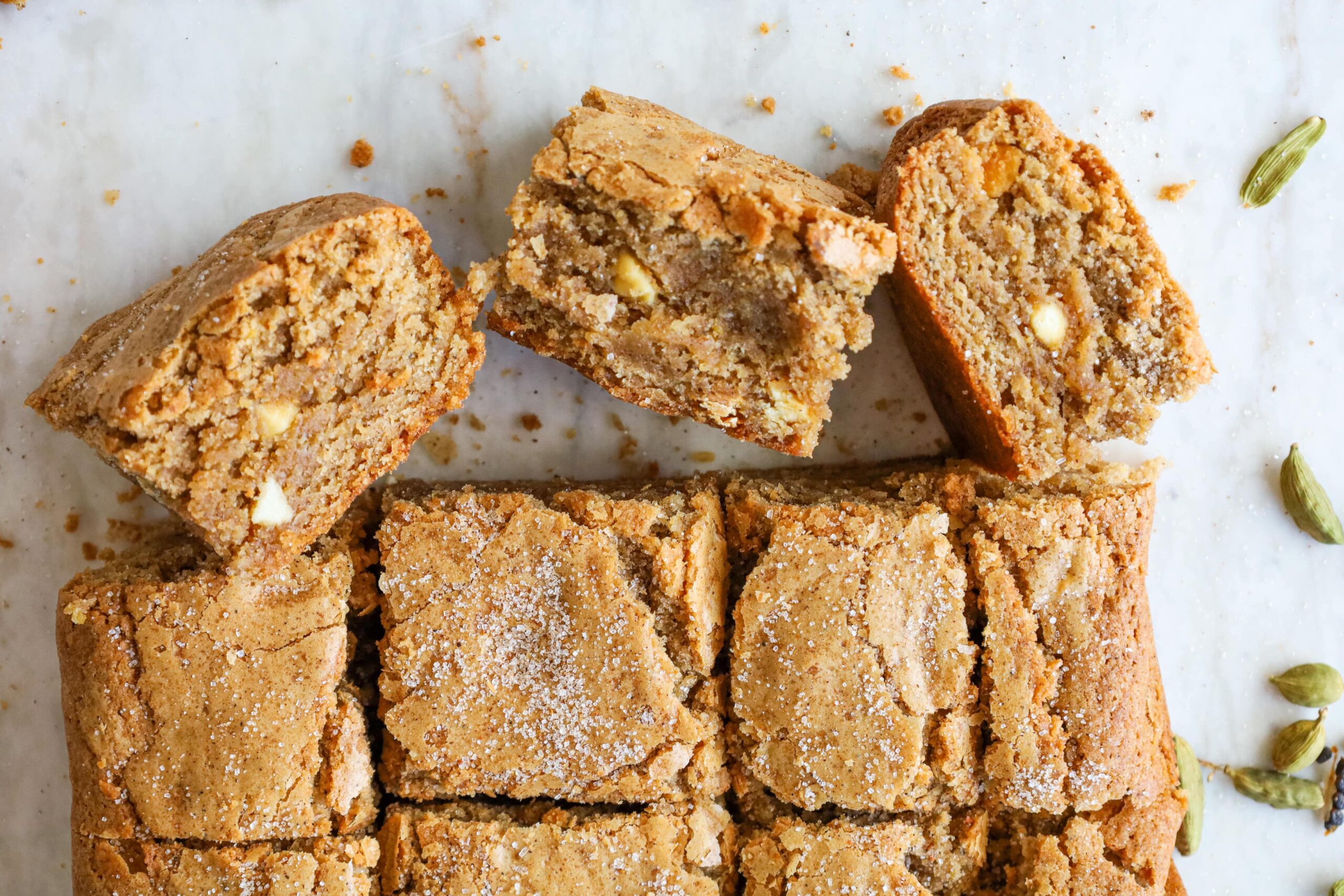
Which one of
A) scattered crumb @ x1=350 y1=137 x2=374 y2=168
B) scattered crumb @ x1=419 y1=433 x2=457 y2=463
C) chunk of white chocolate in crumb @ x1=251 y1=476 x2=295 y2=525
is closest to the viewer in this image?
chunk of white chocolate in crumb @ x1=251 y1=476 x2=295 y2=525

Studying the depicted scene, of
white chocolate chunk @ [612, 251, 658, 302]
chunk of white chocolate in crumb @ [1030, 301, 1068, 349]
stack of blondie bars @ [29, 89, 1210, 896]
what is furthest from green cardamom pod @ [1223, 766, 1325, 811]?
white chocolate chunk @ [612, 251, 658, 302]

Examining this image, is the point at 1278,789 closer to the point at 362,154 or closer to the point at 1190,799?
the point at 1190,799

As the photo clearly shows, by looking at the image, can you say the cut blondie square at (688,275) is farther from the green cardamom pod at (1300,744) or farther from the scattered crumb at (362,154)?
the green cardamom pod at (1300,744)

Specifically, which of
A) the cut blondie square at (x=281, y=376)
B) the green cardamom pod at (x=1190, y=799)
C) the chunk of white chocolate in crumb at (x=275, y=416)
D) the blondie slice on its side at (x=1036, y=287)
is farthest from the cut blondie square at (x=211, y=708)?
the green cardamom pod at (x=1190, y=799)

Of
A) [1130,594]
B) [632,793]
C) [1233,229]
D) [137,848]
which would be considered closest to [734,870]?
[632,793]

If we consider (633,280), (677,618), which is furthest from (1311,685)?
(633,280)

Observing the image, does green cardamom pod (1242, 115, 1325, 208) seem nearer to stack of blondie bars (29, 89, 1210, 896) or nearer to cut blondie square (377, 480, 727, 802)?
stack of blondie bars (29, 89, 1210, 896)
